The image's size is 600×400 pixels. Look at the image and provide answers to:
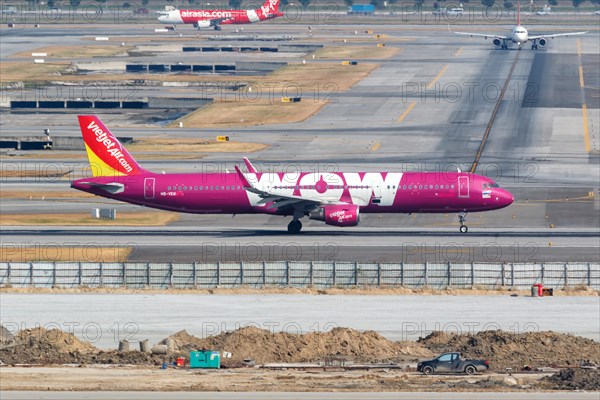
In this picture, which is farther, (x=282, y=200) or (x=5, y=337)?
(x=282, y=200)

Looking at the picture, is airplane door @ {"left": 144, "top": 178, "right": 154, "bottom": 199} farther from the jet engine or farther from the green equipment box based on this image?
the green equipment box

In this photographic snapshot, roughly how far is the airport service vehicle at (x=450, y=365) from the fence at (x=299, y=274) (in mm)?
18688

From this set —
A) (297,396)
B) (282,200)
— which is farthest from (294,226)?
(297,396)

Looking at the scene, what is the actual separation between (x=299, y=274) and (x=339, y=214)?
15.2 metres

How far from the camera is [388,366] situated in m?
54.4

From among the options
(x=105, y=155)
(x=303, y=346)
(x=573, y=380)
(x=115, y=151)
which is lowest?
(x=573, y=380)

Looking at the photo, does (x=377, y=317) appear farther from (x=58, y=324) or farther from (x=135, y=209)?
(x=135, y=209)

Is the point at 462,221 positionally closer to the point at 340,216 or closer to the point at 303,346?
the point at 340,216

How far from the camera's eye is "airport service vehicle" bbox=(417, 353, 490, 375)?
52500 mm

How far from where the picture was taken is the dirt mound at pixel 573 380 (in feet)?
162

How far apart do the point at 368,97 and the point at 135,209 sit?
7144 centimetres

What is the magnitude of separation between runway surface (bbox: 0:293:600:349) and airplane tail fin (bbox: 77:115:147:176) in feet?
64.4

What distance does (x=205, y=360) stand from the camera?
5431 cm

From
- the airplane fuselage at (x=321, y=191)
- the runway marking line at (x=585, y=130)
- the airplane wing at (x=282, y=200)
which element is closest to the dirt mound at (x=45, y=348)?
the airplane wing at (x=282, y=200)
